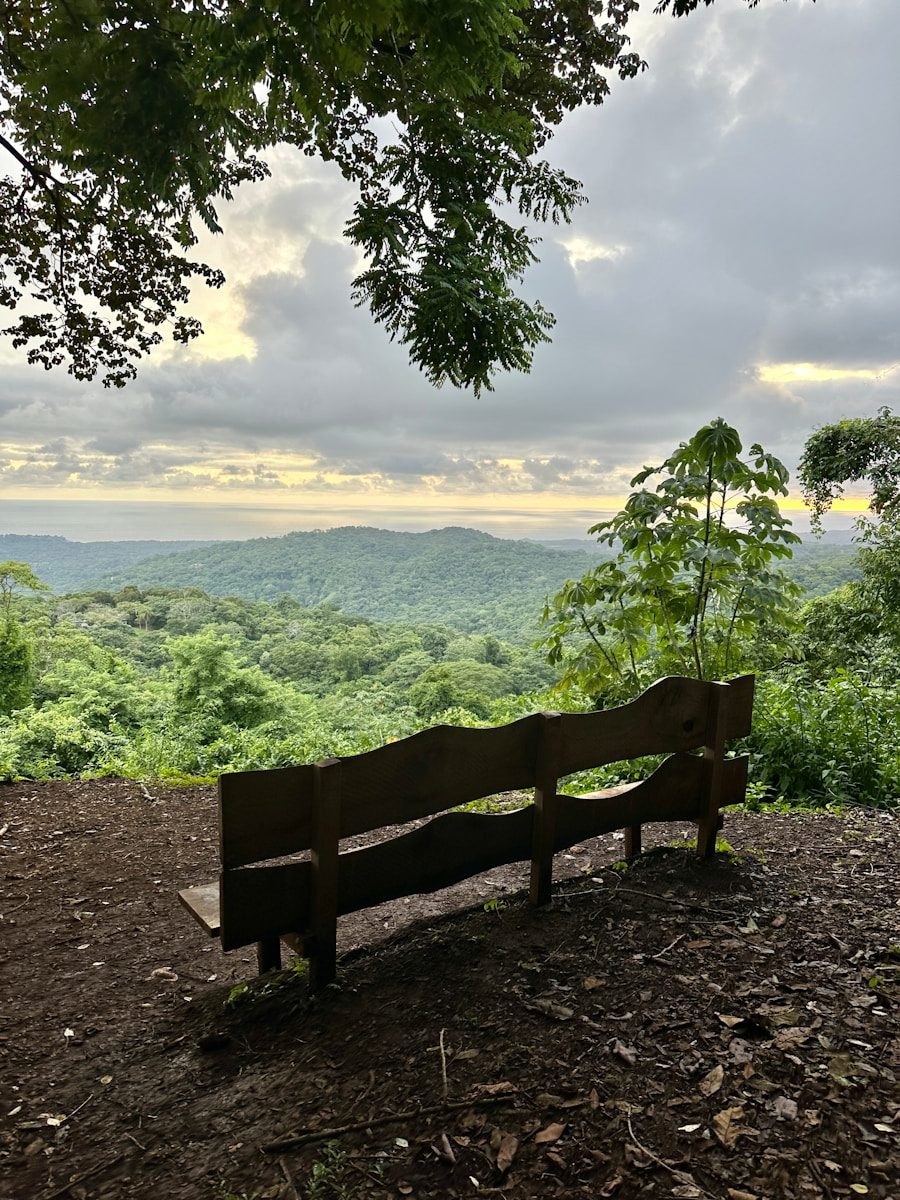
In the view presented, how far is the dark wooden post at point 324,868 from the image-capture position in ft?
7.86

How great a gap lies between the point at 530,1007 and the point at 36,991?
2239mm

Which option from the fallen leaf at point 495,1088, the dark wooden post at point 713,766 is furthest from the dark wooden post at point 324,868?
the dark wooden post at point 713,766

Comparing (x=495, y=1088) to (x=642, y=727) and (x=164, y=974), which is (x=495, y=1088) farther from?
(x=164, y=974)

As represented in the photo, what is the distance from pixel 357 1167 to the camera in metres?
1.66

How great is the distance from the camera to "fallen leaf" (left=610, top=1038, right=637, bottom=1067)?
1979 millimetres

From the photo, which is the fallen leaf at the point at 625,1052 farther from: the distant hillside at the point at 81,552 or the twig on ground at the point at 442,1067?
the distant hillside at the point at 81,552

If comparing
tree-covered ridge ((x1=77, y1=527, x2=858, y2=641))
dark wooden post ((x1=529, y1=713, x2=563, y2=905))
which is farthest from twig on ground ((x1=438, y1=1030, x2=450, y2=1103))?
tree-covered ridge ((x1=77, y1=527, x2=858, y2=641))

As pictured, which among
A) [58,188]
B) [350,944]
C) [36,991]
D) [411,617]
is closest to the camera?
[36,991]

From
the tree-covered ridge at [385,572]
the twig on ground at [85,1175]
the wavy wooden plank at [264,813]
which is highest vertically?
the wavy wooden plank at [264,813]

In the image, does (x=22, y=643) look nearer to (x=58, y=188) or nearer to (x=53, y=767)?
(x=53, y=767)

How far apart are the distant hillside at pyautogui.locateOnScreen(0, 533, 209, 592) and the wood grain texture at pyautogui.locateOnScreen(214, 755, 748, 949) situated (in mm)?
61549

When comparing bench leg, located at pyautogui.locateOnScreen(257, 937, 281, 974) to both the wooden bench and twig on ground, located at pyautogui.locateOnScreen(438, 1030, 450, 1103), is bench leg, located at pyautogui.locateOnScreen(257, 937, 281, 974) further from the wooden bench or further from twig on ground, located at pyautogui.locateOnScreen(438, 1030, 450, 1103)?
twig on ground, located at pyautogui.locateOnScreen(438, 1030, 450, 1103)

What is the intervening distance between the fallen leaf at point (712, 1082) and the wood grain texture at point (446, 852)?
1165mm

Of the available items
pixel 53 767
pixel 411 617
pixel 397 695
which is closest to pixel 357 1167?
pixel 53 767
